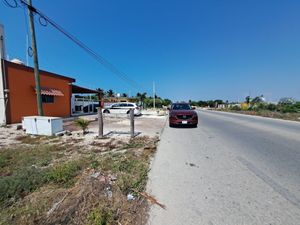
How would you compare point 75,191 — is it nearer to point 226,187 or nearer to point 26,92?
point 226,187

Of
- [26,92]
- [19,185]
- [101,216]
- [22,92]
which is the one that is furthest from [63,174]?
[26,92]

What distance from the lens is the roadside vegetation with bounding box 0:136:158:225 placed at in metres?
2.32

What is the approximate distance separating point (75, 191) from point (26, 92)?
14.9 metres

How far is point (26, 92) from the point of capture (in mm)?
14031

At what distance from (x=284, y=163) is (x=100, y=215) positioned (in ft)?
16.0

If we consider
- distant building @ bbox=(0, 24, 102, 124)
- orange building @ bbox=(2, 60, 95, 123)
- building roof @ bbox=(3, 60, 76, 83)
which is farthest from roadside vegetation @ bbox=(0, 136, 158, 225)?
building roof @ bbox=(3, 60, 76, 83)

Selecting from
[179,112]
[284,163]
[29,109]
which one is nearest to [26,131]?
[29,109]

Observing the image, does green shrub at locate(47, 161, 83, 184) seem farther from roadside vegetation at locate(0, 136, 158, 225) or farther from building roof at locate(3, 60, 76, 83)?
building roof at locate(3, 60, 76, 83)

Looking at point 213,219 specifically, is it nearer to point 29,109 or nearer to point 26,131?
point 26,131

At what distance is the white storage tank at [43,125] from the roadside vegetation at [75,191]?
397cm

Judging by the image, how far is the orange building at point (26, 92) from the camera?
12703 mm

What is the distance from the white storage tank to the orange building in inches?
210

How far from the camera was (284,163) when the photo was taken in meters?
4.44

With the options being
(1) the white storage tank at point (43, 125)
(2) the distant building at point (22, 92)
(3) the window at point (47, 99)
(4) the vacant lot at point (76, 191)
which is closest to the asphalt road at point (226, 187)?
(4) the vacant lot at point (76, 191)
